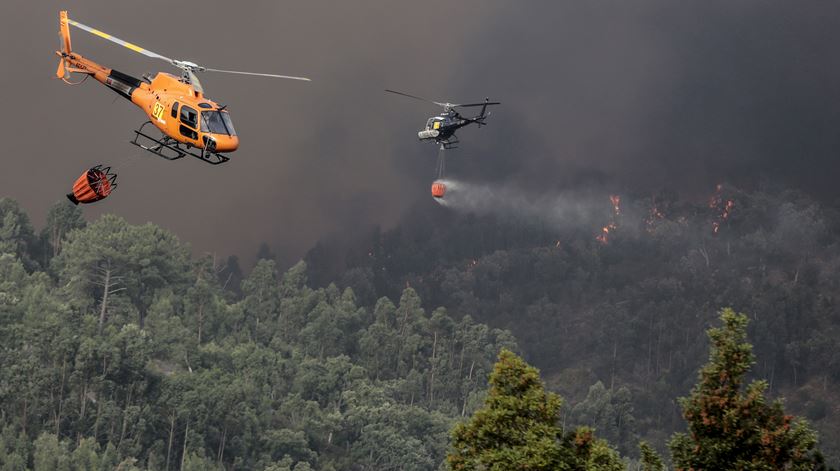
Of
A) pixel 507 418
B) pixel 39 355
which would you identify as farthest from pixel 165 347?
pixel 507 418

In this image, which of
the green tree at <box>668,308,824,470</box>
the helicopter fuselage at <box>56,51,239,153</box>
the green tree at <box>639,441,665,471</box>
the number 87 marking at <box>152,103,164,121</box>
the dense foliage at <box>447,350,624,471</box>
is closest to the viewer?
the green tree at <box>668,308,824,470</box>

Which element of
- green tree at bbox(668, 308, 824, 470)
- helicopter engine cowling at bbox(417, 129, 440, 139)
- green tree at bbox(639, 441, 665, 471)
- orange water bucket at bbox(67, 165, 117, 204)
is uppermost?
helicopter engine cowling at bbox(417, 129, 440, 139)

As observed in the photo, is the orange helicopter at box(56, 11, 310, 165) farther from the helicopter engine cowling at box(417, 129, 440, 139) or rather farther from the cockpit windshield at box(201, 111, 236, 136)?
the helicopter engine cowling at box(417, 129, 440, 139)

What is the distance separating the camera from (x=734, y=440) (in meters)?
40.2

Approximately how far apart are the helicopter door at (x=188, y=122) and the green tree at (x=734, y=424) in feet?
97.0

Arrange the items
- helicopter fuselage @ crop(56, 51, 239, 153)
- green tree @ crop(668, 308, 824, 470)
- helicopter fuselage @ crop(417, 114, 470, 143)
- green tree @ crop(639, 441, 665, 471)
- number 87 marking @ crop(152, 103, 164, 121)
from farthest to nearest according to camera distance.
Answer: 1. helicopter fuselage @ crop(417, 114, 470, 143)
2. number 87 marking @ crop(152, 103, 164, 121)
3. helicopter fuselage @ crop(56, 51, 239, 153)
4. green tree @ crop(639, 441, 665, 471)
5. green tree @ crop(668, 308, 824, 470)

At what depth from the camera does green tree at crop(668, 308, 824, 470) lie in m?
39.4

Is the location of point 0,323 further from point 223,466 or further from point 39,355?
Result: point 223,466

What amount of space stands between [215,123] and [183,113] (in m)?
1.65

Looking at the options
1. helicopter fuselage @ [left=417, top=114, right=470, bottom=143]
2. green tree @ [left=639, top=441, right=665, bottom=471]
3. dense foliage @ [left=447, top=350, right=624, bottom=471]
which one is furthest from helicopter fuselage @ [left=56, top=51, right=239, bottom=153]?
helicopter fuselage @ [left=417, top=114, right=470, bottom=143]

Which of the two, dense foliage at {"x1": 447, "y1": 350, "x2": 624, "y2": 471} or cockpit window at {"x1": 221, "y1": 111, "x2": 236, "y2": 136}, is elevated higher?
cockpit window at {"x1": 221, "y1": 111, "x2": 236, "y2": 136}

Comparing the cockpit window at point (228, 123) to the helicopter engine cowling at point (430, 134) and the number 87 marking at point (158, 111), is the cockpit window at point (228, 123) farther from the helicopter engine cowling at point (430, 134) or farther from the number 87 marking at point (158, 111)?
the helicopter engine cowling at point (430, 134)

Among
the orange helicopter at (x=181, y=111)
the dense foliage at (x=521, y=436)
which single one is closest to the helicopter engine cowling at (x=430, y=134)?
the orange helicopter at (x=181, y=111)

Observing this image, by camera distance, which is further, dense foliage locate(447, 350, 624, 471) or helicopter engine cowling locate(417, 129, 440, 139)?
helicopter engine cowling locate(417, 129, 440, 139)
